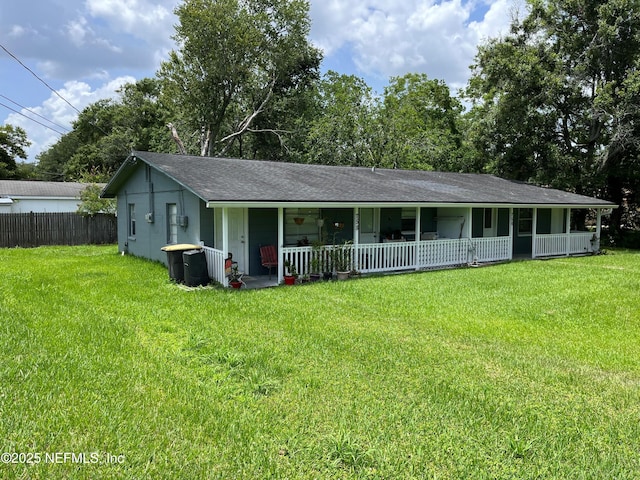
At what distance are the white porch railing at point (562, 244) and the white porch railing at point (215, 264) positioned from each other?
11438 mm

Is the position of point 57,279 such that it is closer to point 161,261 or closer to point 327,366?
point 161,261

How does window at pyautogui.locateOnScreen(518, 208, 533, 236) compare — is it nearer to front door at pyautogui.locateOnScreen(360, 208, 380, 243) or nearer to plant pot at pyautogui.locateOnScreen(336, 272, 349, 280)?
front door at pyautogui.locateOnScreen(360, 208, 380, 243)

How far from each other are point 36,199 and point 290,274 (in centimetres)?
1997

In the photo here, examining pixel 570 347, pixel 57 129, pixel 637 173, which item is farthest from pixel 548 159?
pixel 57 129

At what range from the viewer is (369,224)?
1334 cm

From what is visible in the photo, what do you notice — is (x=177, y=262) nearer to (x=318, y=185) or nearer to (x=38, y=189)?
(x=318, y=185)

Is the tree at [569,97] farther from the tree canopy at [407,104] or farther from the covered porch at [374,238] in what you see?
the covered porch at [374,238]

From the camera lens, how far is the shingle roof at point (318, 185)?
988 cm

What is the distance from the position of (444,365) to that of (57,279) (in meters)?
8.90

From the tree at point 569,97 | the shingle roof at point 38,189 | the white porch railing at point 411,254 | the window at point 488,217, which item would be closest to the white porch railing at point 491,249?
the white porch railing at point 411,254

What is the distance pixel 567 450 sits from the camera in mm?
3254

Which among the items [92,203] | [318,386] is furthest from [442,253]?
[92,203]

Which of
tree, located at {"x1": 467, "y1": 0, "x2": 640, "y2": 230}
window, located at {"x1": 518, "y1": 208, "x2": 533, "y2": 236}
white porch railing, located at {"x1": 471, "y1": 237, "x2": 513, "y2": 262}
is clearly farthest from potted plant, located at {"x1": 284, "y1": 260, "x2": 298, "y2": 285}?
tree, located at {"x1": 467, "y1": 0, "x2": 640, "y2": 230}

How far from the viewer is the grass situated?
3.08m
